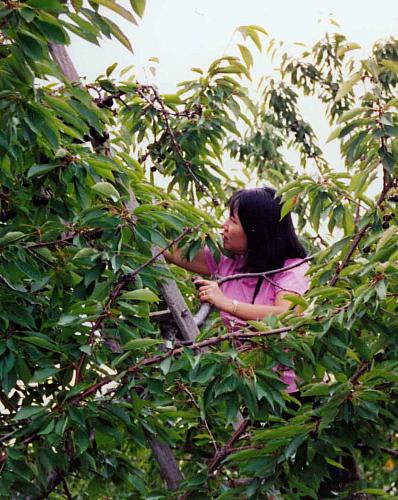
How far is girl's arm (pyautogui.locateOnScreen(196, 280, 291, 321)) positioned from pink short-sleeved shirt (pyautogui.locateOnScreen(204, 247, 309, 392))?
0.06 meters

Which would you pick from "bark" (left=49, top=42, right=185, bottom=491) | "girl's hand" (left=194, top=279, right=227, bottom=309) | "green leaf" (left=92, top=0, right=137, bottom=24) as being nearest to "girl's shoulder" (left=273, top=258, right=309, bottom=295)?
"girl's hand" (left=194, top=279, right=227, bottom=309)

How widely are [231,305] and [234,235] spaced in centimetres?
31

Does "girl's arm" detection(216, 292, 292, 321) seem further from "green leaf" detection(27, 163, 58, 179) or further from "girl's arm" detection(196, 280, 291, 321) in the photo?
"green leaf" detection(27, 163, 58, 179)

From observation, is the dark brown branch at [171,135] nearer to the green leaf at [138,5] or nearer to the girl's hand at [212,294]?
the girl's hand at [212,294]

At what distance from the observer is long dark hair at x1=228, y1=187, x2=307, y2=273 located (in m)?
2.36

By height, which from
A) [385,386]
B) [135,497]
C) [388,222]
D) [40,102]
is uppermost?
[40,102]

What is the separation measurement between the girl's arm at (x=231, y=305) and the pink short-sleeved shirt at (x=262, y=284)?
0.20 feet

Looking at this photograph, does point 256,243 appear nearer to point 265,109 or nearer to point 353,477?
point 353,477

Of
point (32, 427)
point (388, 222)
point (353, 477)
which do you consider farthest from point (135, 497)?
point (353, 477)

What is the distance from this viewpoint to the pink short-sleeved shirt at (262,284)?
229 cm

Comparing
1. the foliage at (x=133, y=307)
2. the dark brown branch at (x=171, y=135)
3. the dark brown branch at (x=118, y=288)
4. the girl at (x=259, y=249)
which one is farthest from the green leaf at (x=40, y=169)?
the girl at (x=259, y=249)

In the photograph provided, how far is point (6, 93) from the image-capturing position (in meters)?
1.47

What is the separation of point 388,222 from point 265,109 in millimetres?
3454

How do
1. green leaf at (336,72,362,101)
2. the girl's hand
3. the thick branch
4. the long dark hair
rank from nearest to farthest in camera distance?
1. green leaf at (336,72,362,101)
2. the thick branch
3. the girl's hand
4. the long dark hair
